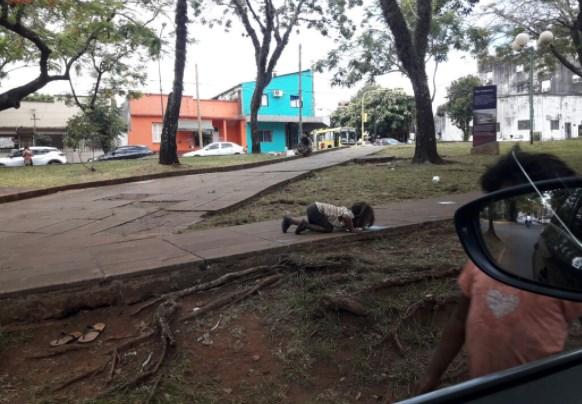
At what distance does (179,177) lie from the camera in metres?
13.5

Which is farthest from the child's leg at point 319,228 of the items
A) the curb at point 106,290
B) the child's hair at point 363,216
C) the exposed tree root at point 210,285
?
the exposed tree root at point 210,285

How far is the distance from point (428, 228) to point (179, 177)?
30.4ft

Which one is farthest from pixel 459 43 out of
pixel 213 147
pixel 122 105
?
pixel 122 105

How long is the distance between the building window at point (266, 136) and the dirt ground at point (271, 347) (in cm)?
3783

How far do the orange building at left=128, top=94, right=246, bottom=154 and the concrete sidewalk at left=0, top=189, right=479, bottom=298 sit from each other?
97.7ft

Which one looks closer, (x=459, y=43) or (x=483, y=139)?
(x=483, y=139)

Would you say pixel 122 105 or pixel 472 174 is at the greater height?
pixel 122 105

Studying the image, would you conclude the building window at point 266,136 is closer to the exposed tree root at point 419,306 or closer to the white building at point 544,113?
the white building at point 544,113

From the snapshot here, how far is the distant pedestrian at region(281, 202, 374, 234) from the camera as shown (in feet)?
16.9

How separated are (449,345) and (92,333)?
2448 millimetres

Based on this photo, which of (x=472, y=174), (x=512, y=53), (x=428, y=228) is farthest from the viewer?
(x=512, y=53)

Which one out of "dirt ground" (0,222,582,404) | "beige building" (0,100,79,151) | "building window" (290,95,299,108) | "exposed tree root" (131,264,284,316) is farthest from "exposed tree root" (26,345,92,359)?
"building window" (290,95,299,108)

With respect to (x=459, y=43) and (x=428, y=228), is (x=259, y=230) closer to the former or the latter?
(x=428, y=228)

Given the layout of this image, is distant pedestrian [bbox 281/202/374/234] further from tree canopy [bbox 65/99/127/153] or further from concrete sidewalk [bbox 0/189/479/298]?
tree canopy [bbox 65/99/127/153]
